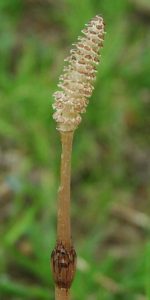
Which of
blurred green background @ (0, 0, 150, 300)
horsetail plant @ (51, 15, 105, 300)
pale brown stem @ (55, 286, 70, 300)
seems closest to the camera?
horsetail plant @ (51, 15, 105, 300)

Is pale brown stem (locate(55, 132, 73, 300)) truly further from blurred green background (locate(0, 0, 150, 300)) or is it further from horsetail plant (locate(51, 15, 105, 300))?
blurred green background (locate(0, 0, 150, 300))

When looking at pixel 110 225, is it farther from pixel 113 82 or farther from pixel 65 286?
pixel 65 286

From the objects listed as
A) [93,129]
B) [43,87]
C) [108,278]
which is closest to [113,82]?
[93,129]

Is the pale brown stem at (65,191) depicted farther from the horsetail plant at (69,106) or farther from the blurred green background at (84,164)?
the blurred green background at (84,164)

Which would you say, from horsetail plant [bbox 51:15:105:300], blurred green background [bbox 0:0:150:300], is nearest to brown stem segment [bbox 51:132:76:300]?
horsetail plant [bbox 51:15:105:300]

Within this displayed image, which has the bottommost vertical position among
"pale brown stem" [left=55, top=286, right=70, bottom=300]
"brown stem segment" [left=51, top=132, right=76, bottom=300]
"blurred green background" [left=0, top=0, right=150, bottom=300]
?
"pale brown stem" [left=55, top=286, right=70, bottom=300]

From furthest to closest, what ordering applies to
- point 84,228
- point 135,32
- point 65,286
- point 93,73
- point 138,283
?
point 135,32, point 84,228, point 138,283, point 65,286, point 93,73

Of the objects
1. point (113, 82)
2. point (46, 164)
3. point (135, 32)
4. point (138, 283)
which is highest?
point (135, 32)

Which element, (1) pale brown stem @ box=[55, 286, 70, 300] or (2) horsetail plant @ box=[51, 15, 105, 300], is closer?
(2) horsetail plant @ box=[51, 15, 105, 300]

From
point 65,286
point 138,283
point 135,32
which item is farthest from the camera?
point 135,32
